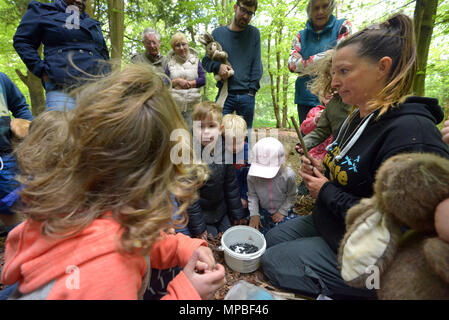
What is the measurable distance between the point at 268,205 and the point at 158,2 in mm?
6999

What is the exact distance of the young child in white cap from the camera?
2.50 metres

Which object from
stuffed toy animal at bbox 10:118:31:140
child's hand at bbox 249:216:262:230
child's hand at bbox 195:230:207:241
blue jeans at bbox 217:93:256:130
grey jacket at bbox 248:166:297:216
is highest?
blue jeans at bbox 217:93:256:130

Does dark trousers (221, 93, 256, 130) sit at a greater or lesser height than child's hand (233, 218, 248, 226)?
greater

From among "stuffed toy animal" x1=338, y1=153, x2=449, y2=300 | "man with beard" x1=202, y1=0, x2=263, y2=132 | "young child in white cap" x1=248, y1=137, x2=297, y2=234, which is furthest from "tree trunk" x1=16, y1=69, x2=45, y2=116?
"stuffed toy animal" x1=338, y1=153, x2=449, y2=300

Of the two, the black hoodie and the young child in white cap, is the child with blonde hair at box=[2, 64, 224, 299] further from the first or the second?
the young child in white cap

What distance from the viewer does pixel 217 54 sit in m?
3.53

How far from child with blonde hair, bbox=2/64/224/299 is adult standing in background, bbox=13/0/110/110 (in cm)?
210

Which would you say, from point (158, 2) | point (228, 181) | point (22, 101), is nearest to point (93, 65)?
point (22, 101)

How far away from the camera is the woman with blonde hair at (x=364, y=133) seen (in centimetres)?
132

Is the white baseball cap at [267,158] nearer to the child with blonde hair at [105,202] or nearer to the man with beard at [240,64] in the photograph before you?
the man with beard at [240,64]

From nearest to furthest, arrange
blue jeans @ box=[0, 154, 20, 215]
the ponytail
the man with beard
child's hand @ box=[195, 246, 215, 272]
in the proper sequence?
1. child's hand @ box=[195, 246, 215, 272]
2. the ponytail
3. blue jeans @ box=[0, 154, 20, 215]
4. the man with beard

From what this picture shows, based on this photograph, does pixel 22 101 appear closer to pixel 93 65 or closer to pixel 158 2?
pixel 93 65

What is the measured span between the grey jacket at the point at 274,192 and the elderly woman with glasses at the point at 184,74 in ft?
6.65

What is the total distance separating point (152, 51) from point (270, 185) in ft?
12.5
